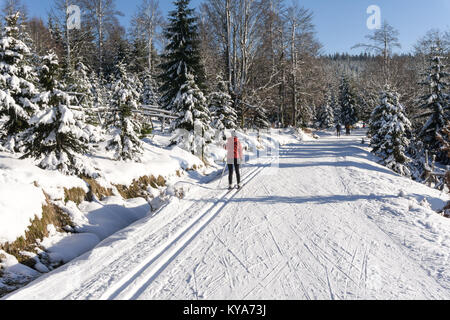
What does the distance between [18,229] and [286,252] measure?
4548 millimetres

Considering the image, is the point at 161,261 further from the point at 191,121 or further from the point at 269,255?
the point at 191,121

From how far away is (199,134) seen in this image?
13.3 meters

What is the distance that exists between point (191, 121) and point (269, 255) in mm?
9958

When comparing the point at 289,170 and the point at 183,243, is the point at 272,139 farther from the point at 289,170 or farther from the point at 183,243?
the point at 183,243

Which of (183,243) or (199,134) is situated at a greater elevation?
(199,134)

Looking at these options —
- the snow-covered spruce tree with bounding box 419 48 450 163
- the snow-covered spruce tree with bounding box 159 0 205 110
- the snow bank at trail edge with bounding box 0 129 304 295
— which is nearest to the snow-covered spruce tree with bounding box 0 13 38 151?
the snow bank at trail edge with bounding box 0 129 304 295

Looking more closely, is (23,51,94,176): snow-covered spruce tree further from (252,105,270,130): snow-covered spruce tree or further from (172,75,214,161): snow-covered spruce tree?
(252,105,270,130): snow-covered spruce tree

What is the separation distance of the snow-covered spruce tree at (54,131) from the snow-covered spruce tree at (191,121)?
21.6 ft

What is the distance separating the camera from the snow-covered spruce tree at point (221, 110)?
1805 cm

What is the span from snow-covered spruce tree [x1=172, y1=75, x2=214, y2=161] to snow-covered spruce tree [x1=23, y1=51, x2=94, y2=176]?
6596 mm

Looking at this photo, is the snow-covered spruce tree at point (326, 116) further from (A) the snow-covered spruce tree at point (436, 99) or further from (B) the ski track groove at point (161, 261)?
(B) the ski track groove at point (161, 261)

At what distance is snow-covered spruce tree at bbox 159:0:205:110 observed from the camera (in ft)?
59.3

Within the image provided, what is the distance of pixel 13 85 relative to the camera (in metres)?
9.05
